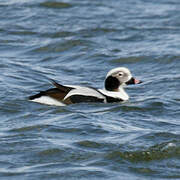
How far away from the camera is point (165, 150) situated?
8852 millimetres

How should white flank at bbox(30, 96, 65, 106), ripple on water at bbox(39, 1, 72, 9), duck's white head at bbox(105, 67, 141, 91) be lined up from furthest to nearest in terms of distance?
ripple on water at bbox(39, 1, 72, 9), duck's white head at bbox(105, 67, 141, 91), white flank at bbox(30, 96, 65, 106)

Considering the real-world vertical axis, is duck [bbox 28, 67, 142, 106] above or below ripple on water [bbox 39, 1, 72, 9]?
below

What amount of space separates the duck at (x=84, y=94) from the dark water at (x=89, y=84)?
4.9 inches

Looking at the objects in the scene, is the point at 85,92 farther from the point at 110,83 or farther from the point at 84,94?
the point at 110,83

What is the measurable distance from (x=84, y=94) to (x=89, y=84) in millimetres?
2031

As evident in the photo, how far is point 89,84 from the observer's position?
13133mm

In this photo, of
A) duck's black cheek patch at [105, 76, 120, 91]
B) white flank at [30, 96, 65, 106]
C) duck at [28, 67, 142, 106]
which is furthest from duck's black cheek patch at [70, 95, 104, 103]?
duck's black cheek patch at [105, 76, 120, 91]

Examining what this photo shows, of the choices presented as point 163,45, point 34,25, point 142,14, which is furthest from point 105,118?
point 142,14

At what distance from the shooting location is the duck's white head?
1183cm

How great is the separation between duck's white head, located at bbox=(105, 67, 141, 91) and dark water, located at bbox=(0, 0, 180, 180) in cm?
36

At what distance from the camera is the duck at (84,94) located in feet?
36.0

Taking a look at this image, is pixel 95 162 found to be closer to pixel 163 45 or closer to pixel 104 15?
pixel 163 45

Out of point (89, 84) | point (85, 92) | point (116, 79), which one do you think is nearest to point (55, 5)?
point (89, 84)

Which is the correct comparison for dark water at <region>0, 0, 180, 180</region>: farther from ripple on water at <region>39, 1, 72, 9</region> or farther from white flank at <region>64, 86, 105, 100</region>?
white flank at <region>64, 86, 105, 100</region>
